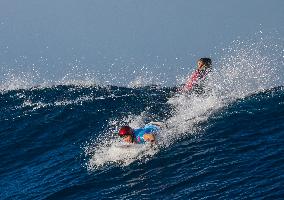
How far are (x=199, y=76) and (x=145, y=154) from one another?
1277 centimetres

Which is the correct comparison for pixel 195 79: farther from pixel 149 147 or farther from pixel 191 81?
pixel 149 147

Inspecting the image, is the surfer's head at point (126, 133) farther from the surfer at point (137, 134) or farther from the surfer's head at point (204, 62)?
the surfer's head at point (204, 62)

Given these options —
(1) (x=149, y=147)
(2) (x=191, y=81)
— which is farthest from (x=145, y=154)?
(2) (x=191, y=81)

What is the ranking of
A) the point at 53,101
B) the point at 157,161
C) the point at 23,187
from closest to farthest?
the point at 157,161, the point at 23,187, the point at 53,101

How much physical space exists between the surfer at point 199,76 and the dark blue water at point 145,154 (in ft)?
6.00

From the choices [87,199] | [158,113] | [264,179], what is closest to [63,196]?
[87,199]

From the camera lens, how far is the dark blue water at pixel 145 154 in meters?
17.1

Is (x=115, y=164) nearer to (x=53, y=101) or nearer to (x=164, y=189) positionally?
(x=164, y=189)

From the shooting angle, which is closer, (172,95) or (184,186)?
(184,186)

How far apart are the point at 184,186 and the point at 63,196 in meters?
5.01

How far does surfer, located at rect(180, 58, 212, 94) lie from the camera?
31.7 metres

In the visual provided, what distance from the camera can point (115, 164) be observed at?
67.7 ft

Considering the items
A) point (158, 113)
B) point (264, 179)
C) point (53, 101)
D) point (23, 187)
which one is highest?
point (53, 101)

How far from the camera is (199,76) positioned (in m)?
32.4
